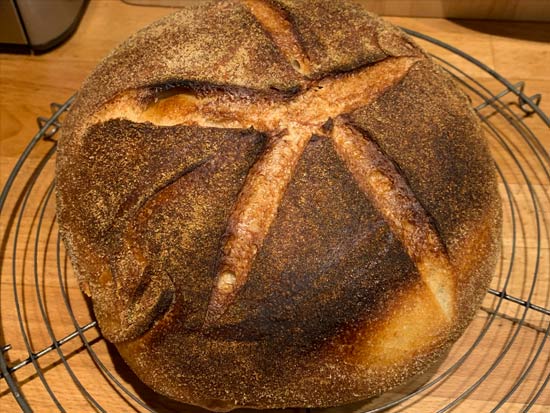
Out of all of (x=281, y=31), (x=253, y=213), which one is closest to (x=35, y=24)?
(x=281, y=31)

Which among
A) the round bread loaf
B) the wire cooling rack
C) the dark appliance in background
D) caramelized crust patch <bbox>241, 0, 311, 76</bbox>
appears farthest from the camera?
the dark appliance in background

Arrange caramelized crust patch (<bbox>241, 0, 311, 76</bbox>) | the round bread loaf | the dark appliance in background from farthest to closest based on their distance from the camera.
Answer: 1. the dark appliance in background
2. caramelized crust patch (<bbox>241, 0, 311, 76</bbox>)
3. the round bread loaf

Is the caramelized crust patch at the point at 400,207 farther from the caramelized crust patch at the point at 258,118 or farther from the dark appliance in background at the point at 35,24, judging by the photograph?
the dark appliance in background at the point at 35,24

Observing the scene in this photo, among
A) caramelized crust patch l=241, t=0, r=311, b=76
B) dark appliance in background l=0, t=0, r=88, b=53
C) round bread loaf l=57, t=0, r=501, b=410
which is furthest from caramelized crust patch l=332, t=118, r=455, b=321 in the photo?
dark appliance in background l=0, t=0, r=88, b=53

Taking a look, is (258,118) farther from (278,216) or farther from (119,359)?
(119,359)

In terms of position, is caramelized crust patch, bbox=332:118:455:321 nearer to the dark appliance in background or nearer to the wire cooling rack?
the wire cooling rack

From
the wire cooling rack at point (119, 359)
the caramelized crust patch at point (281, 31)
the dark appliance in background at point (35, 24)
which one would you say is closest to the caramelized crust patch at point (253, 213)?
the caramelized crust patch at point (281, 31)
